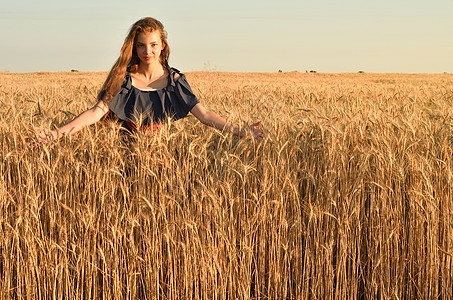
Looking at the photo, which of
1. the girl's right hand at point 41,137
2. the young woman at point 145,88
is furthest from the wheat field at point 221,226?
the young woman at point 145,88

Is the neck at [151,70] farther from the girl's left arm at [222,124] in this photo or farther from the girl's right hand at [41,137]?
the girl's right hand at [41,137]

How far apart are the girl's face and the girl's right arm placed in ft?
1.37

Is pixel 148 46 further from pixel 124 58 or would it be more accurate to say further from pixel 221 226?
pixel 221 226

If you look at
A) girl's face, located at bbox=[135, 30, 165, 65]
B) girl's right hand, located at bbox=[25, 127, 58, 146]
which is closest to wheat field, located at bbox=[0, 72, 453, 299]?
girl's right hand, located at bbox=[25, 127, 58, 146]

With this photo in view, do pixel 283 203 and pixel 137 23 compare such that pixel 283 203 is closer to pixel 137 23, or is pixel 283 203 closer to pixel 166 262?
pixel 166 262

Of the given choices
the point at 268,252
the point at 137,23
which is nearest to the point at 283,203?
the point at 268,252

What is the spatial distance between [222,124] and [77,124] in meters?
0.88

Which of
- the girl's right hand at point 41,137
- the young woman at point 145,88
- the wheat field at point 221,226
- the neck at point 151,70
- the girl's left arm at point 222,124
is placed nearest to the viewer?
the wheat field at point 221,226

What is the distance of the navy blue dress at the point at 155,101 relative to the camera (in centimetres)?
311

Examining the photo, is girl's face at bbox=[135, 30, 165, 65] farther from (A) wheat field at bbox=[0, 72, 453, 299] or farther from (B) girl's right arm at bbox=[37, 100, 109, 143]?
(A) wheat field at bbox=[0, 72, 453, 299]

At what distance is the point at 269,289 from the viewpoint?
2.21 metres

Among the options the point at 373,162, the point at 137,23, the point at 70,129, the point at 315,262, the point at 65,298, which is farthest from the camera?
the point at 137,23

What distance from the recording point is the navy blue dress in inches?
123

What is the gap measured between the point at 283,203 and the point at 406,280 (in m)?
0.77
